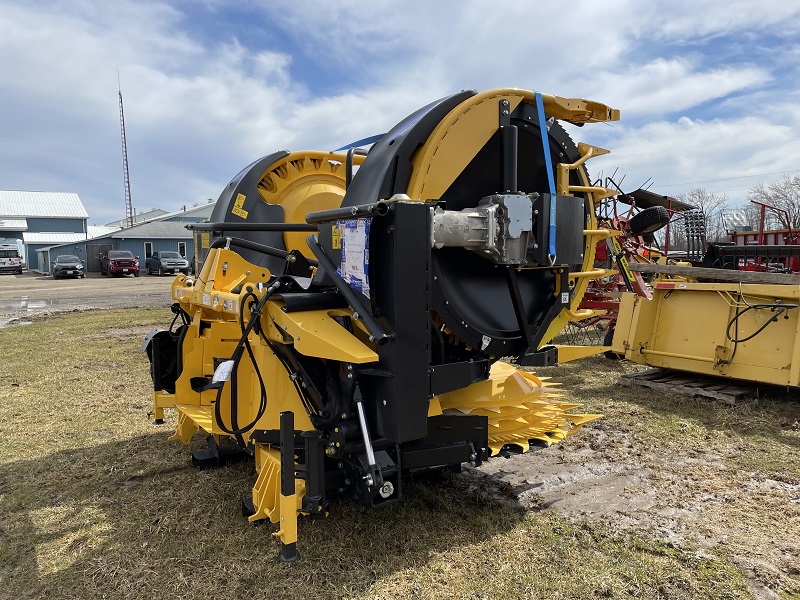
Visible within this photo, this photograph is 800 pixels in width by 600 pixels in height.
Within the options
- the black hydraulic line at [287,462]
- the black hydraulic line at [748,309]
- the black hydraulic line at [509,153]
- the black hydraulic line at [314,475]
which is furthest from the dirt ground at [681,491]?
the black hydraulic line at [509,153]

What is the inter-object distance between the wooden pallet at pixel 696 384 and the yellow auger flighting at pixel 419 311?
9.01 ft

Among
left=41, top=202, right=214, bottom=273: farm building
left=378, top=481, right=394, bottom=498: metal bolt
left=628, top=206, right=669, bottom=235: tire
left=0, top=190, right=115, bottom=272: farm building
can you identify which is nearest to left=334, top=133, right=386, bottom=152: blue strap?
left=378, top=481, right=394, bottom=498: metal bolt

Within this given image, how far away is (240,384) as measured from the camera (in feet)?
10.6

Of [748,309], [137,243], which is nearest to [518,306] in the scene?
[748,309]

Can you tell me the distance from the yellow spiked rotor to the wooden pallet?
2546mm

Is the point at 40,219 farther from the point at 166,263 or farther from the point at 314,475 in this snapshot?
the point at 314,475

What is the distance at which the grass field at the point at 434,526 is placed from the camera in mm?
2652

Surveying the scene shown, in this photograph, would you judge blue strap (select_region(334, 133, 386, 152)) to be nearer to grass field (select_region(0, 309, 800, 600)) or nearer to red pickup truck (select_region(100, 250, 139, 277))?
grass field (select_region(0, 309, 800, 600))

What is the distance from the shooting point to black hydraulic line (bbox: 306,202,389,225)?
2.46m

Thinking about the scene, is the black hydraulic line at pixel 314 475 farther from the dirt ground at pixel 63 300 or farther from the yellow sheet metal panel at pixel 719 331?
the dirt ground at pixel 63 300

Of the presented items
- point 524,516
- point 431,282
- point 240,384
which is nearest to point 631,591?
point 524,516

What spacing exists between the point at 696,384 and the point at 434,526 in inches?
151

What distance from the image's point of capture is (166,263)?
3177cm

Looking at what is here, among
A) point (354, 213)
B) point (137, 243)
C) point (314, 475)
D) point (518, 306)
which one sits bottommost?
point (314, 475)
